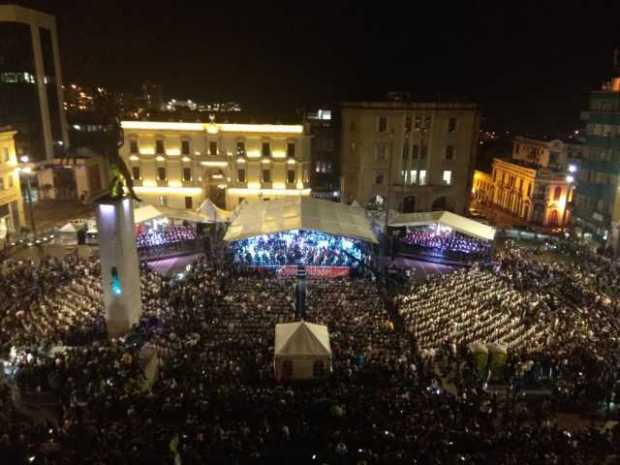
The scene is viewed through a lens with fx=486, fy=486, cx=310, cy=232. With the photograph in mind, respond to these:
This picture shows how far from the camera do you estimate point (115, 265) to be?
67.2 feet

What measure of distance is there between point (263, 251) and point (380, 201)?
1967 cm

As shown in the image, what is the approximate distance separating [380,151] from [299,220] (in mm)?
19696

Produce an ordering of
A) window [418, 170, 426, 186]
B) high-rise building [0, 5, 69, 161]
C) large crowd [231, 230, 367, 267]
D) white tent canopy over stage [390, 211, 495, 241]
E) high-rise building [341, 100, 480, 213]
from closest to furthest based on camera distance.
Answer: large crowd [231, 230, 367, 267], white tent canopy over stage [390, 211, 495, 241], high-rise building [341, 100, 480, 213], window [418, 170, 426, 186], high-rise building [0, 5, 69, 161]

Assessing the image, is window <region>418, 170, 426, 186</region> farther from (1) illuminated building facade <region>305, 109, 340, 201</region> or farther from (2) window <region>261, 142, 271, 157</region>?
(2) window <region>261, 142, 271, 157</region>

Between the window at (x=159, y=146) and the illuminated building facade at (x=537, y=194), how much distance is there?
115 feet

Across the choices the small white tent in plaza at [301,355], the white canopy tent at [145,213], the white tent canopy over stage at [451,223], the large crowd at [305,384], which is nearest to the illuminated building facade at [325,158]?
the white tent canopy over stage at [451,223]

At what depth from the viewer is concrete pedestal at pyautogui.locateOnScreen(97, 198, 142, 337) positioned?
Result: 20.3 metres

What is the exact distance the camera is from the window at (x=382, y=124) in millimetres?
45062

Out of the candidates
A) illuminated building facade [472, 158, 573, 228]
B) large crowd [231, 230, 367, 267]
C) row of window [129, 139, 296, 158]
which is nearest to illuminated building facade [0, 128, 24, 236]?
row of window [129, 139, 296, 158]

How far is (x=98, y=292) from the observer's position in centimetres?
2355

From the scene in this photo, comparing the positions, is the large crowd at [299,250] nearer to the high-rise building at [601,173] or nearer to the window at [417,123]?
the window at [417,123]

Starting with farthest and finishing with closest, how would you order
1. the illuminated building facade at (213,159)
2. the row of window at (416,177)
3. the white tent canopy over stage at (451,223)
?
1. the row of window at (416,177)
2. the illuminated building facade at (213,159)
3. the white tent canopy over stage at (451,223)

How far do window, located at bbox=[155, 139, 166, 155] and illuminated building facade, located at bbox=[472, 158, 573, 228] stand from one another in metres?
35.2

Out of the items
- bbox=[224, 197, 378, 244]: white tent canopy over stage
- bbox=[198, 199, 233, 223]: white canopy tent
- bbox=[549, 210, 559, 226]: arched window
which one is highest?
bbox=[224, 197, 378, 244]: white tent canopy over stage
